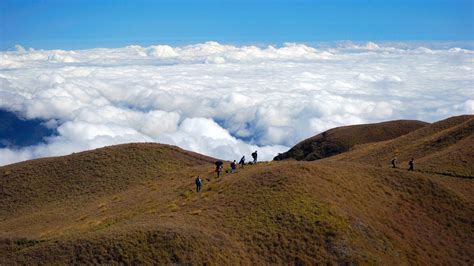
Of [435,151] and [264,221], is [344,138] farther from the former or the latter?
[264,221]

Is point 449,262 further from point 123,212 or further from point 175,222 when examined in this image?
point 123,212

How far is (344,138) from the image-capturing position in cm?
11931

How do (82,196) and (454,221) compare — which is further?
(82,196)

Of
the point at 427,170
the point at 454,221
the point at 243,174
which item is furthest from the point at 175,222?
the point at 427,170

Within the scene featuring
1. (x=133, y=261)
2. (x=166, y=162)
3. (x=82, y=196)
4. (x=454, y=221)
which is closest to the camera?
(x=133, y=261)

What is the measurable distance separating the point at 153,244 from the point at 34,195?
40542 millimetres

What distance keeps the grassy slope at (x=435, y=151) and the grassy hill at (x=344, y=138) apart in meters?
24.0

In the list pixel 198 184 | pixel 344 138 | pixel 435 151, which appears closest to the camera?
pixel 198 184

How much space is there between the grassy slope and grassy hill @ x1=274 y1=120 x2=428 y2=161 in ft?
78.8

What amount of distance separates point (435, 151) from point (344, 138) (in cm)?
4469

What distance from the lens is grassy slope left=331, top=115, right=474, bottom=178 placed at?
63969 mm

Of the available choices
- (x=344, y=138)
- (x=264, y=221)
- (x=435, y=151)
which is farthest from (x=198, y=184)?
(x=344, y=138)

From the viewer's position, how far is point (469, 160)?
65625 millimetres

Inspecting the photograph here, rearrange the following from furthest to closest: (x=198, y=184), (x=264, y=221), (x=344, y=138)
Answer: (x=344, y=138)
(x=198, y=184)
(x=264, y=221)
